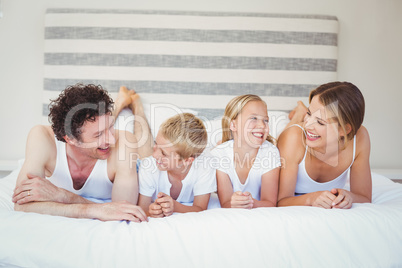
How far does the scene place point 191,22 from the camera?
234cm

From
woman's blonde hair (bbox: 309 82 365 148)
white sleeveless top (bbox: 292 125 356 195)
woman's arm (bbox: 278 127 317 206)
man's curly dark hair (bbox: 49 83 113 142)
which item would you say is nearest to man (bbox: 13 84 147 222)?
man's curly dark hair (bbox: 49 83 113 142)

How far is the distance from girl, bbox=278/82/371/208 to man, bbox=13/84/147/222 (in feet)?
2.25

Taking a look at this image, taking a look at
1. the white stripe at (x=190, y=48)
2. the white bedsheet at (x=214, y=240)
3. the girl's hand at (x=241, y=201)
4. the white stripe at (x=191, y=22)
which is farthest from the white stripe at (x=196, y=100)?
the white bedsheet at (x=214, y=240)

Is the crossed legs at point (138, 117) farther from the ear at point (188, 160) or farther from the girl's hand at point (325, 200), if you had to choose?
the girl's hand at point (325, 200)

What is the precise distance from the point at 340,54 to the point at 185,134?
1720mm

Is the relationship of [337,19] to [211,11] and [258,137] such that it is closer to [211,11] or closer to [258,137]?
[211,11]

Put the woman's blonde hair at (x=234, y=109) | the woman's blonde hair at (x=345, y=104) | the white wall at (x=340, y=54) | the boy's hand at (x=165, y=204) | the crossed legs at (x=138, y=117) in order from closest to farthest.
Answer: the boy's hand at (x=165, y=204)
the woman's blonde hair at (x=345, y=104)
the woman's blonde hair at (x=234, y=109)
the crossed legs at (x=138, y=117)
the white wall at (x=340, y=54)

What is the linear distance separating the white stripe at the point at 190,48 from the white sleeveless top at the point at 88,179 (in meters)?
1.10

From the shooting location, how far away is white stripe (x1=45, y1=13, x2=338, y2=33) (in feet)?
7.63

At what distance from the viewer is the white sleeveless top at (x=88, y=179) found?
1420mm

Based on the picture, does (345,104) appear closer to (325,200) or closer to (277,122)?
(325,200)

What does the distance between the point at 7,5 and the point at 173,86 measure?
1.42 meters

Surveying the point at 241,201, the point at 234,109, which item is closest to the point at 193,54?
the point at 234,109

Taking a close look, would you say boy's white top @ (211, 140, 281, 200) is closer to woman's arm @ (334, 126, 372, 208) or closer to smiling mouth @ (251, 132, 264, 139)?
smiling mouth @ (251, 132, 264, 139)
